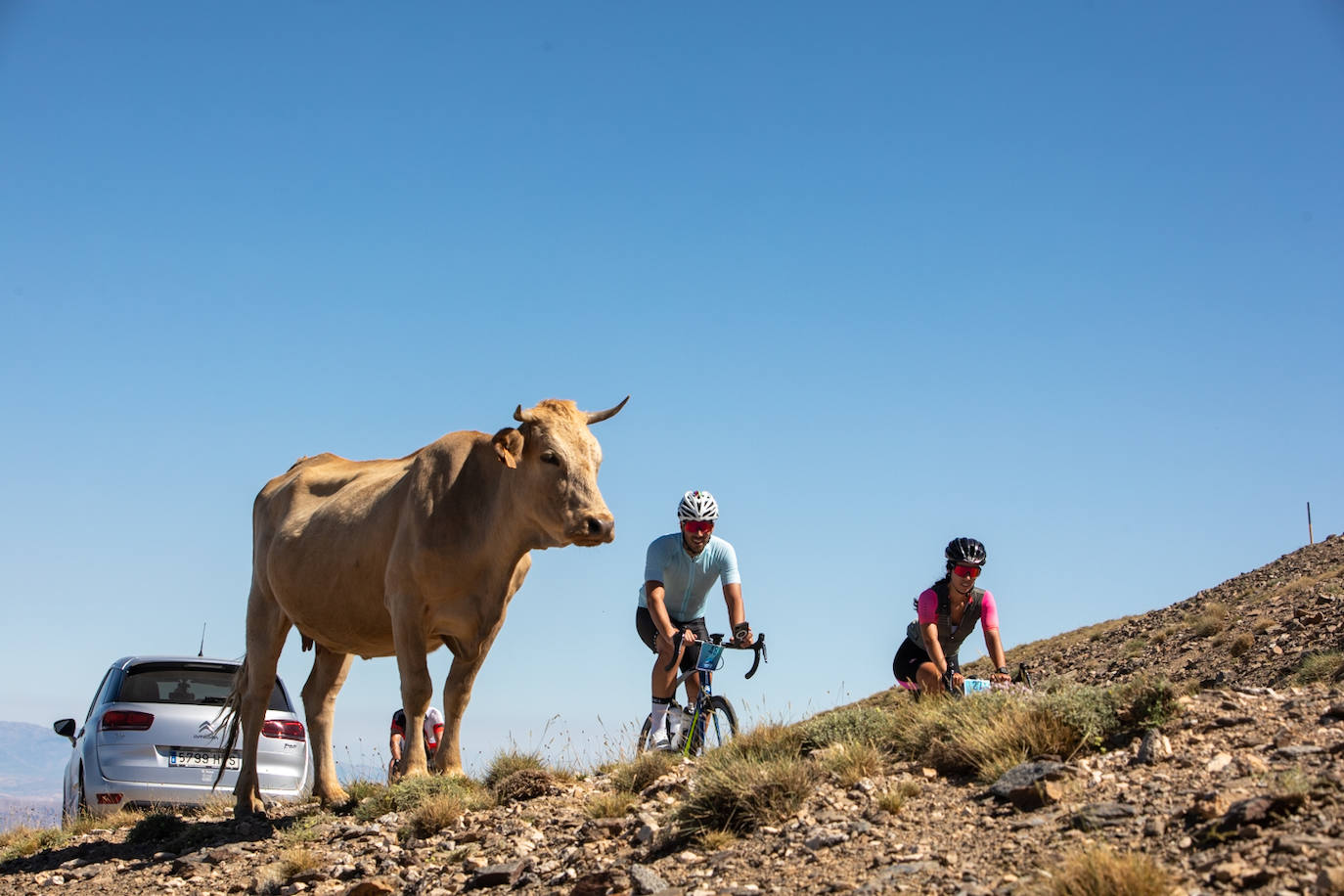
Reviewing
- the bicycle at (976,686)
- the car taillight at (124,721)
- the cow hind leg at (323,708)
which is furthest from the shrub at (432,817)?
the car taillight at (124,721)

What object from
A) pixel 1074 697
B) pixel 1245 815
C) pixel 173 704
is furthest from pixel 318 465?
pixel 1245 815

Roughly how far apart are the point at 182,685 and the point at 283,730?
1318mm

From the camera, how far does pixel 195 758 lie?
13.8 metres

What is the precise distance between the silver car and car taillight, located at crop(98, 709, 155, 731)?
1 cm

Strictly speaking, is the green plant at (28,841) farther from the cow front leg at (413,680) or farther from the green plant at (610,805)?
the green plant at (610,805)

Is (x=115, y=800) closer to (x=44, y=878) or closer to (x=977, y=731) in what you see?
(x=44, y=878)

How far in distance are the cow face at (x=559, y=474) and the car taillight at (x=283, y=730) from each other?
5055 mm

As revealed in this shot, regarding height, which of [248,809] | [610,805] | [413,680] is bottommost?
[248,809]

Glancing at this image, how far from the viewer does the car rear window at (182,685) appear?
1417 cm

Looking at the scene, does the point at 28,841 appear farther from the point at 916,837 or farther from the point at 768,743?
the point at 916,837

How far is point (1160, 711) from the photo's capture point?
7715mm

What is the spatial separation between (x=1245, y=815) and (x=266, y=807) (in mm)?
9706

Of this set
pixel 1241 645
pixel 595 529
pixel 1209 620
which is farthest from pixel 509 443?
pixel 1209 620

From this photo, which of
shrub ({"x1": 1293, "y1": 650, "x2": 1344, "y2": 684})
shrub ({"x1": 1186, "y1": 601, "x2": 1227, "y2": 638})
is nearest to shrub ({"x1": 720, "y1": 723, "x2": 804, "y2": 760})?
shrub ({"x1": 1293, "y1": 650, "x2": 1344, "y2": 684})
